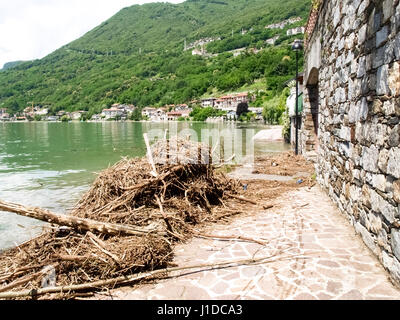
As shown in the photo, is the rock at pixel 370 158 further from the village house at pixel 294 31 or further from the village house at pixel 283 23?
the village house at pixel 283 23

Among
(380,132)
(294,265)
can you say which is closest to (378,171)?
(380,132)

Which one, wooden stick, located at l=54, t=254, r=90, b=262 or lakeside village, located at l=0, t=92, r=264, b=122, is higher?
lakeside village, located at l=0, t=92, r=264, b=122

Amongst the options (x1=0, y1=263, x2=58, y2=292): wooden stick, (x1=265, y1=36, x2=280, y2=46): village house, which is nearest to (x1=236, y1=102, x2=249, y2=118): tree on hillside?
(x1=265, y1=36, x2=280, y2=46): village house

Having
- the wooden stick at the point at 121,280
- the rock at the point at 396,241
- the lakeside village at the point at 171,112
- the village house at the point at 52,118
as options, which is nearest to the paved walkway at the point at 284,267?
the wooden stick at the point at 121,280

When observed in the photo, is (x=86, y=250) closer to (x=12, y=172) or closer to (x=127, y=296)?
(x=127, y=296)

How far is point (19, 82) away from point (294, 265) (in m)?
191

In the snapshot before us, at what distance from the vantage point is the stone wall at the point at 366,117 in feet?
11.0

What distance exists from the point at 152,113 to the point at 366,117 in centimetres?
12402

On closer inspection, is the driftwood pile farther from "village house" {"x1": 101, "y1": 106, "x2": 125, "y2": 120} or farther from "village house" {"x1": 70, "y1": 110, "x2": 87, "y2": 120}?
"village house" {"x1": 70, "y1": 110, "x2": 87, "y2": 120}

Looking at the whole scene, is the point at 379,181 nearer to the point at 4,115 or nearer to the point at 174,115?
the point at 174,115

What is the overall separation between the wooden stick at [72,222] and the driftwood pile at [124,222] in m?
0.01

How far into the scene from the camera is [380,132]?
3697 mm

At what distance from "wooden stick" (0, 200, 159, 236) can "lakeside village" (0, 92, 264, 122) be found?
8356cm

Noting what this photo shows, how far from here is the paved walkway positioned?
3408 mm
